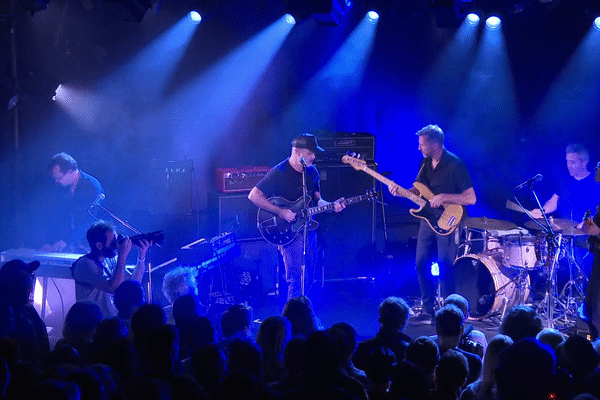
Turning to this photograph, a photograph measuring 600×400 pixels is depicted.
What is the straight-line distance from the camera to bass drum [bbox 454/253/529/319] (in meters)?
7.41

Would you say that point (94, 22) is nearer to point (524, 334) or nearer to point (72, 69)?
point (72, 69)

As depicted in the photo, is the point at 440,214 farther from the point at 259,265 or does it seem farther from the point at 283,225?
the point at 259,265

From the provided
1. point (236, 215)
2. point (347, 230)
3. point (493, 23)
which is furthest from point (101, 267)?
point (493, 23)

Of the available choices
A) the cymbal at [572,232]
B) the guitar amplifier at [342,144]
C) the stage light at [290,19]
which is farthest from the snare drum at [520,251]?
the stage light at [290,19]

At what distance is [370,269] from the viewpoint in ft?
29.7

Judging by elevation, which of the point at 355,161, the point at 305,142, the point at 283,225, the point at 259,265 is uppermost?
the point at 305,142

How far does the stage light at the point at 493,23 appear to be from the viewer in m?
9.61

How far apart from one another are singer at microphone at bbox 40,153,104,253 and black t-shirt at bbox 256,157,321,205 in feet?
7.00

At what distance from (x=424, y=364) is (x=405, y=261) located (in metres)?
5.62

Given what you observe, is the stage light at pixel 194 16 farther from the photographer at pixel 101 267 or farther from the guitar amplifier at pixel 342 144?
the photographer at pixel 101 267

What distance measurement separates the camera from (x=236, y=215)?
28.8 feet

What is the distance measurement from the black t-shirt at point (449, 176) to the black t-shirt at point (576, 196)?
162cm

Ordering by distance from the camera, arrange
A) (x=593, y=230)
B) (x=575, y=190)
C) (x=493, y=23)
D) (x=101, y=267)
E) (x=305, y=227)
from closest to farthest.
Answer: (x=101, y=267) → (x=593, y=230) → (x=305, y=227) → (x=575, y=190) → (x=493, y=23)

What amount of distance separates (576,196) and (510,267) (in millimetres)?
1467
